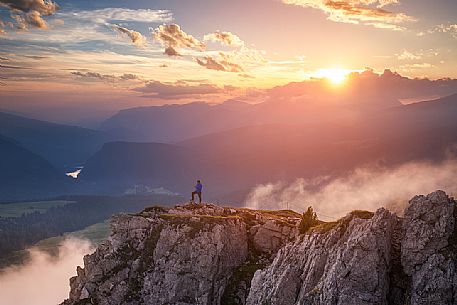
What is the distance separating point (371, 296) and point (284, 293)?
12281 mm

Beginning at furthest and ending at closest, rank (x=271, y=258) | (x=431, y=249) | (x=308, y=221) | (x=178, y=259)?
(x=271, y=258), (x=178, y=259), (x=308, y=221), (x=431, y=249)

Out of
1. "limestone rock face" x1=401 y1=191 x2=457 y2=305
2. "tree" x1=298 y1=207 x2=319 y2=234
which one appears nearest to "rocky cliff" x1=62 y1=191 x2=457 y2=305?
"limestone rock face" x1=401 y1=191 x2=457 y2=305

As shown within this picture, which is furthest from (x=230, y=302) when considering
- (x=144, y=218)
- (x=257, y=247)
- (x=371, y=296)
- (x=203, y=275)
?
(x=371, y=296)

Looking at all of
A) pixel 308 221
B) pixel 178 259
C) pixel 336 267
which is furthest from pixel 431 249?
pixel 178 259

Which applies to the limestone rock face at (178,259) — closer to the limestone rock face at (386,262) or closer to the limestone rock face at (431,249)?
the limestone rock face at (386,262)

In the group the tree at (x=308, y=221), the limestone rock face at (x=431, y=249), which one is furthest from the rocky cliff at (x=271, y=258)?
the tree at (x=308, y=221)

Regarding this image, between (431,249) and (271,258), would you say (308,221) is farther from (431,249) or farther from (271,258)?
(431,249)

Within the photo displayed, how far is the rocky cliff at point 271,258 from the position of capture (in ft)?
145

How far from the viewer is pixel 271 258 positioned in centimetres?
7675

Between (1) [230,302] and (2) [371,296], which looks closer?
(2) [371,296]

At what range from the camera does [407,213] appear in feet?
161

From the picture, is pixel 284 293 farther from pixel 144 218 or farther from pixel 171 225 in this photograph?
pixel 144 218

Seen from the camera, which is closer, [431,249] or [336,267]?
[431,249]

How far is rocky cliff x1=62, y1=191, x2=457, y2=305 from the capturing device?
145 feet
